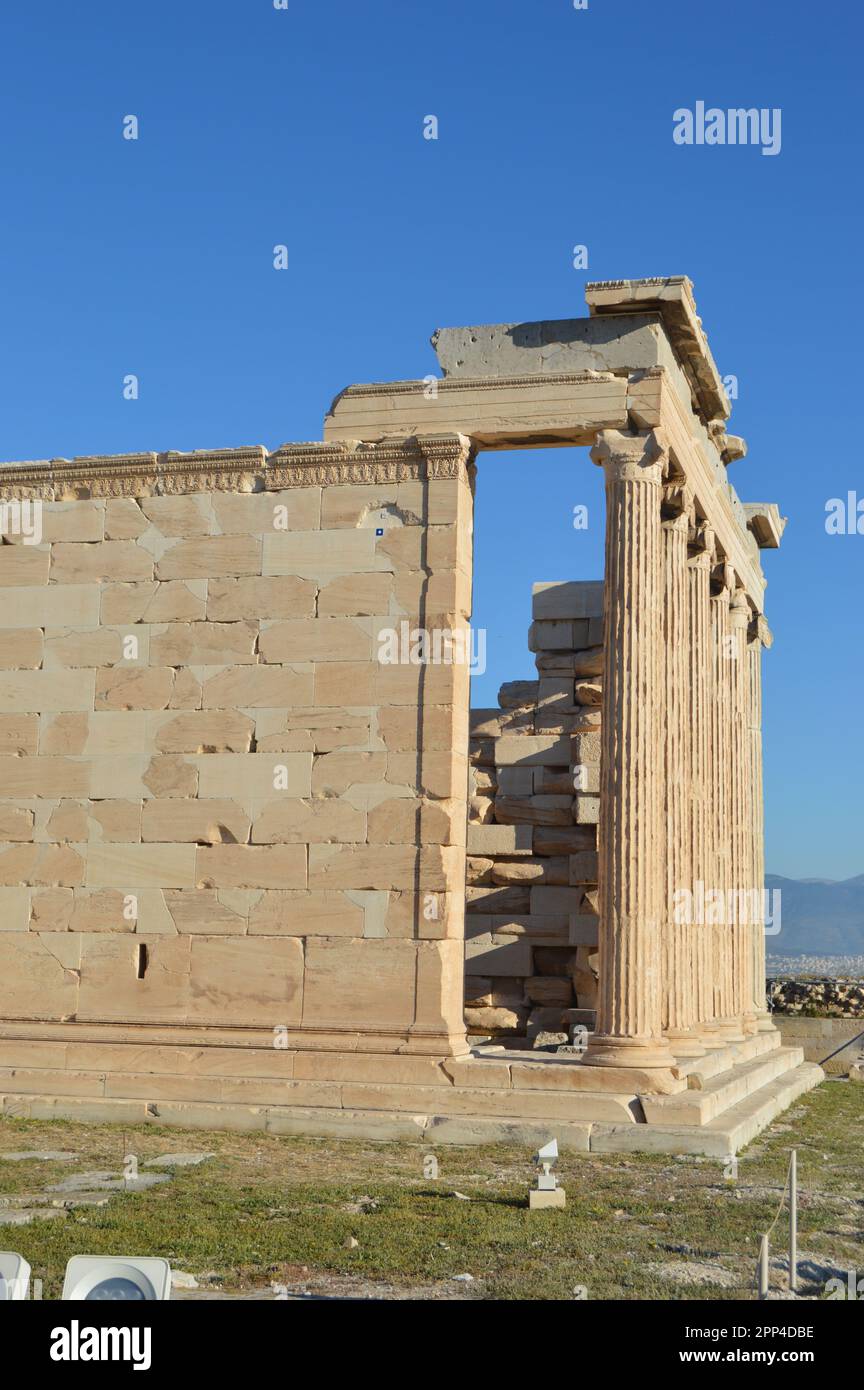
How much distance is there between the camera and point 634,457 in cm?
1633

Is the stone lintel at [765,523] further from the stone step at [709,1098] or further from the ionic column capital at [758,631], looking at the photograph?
the stone step at [709,1098]

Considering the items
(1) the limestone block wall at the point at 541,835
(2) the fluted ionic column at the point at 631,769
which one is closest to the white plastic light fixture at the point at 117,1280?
(2) the fluted ionic column at the point at 631,769

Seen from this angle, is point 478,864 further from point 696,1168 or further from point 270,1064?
point 696,1168

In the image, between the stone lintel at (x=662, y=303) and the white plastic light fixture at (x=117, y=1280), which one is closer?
the white plastic light fixture at (x=117, y=1280)

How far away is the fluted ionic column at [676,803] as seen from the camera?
1805cm

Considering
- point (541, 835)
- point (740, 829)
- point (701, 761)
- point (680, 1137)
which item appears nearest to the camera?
point (680, 1137)

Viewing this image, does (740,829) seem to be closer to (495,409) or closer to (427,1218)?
(495,409)

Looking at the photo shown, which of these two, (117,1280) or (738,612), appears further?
(738,612)

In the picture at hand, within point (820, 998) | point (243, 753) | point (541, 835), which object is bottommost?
point (820, 998)

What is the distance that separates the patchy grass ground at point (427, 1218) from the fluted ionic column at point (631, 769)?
178cm

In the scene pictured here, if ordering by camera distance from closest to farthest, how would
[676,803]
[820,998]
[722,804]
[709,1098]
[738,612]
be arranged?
[709,1098], [676,803], [722,804], [738,612], [820,998]

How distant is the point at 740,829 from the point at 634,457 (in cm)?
946

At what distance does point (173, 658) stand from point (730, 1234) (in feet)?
31.2

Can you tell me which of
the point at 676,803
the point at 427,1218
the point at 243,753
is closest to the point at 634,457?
the point at 676,803
